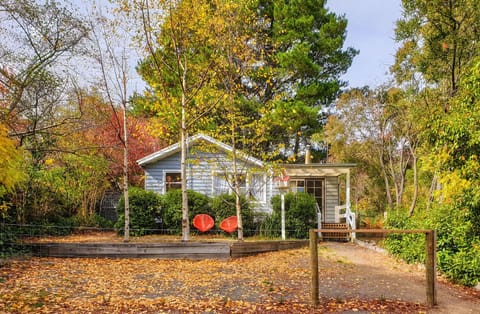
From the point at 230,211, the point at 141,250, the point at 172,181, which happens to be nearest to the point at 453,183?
the point at 141,250

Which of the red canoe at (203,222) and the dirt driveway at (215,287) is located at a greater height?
the red canoe at (203,222)

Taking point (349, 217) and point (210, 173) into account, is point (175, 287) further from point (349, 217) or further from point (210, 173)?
point (349, 217)

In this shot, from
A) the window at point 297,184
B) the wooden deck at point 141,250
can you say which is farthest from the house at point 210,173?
the wooden deck at point 141,250

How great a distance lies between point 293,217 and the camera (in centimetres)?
1339

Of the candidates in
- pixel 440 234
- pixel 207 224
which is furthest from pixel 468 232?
pixel 207 224

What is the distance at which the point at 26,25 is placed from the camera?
9906 mm

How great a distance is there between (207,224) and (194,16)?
6.75m

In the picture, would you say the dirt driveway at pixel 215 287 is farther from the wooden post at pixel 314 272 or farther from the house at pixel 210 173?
the house at pixel 210 173

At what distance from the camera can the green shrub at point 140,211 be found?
13.2 metres

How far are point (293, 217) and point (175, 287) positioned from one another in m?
7.45

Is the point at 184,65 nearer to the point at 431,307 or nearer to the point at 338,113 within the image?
the point at 431,307

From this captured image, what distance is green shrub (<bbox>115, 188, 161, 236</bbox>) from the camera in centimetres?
1318

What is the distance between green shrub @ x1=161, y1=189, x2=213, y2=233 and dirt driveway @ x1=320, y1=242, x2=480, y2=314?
228 inches

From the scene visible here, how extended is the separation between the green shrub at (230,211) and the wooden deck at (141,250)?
348cm
